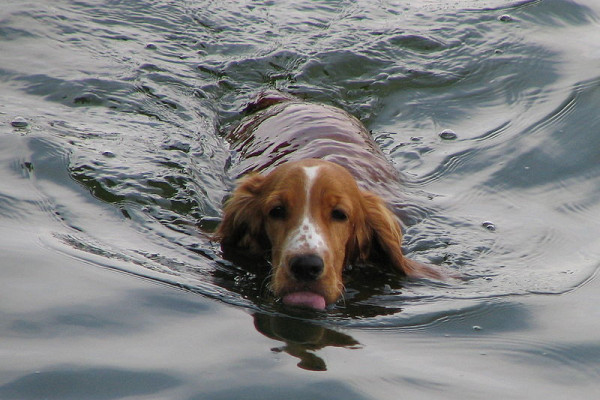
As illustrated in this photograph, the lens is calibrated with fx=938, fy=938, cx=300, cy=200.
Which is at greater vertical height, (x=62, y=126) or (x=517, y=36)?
(x=517, y=36)

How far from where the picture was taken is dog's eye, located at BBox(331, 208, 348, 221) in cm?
518

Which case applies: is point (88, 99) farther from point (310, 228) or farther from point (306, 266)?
point (306, 266)

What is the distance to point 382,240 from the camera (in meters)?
5.64

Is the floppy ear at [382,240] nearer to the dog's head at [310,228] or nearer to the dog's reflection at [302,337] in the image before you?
the dog's head at [310,228]

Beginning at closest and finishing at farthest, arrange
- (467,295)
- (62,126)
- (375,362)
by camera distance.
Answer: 1. (375,362)
2. (467,295)
3. (62,126)

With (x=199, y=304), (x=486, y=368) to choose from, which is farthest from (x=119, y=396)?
(x=486, y=368)

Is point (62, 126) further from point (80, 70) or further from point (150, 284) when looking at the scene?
point (150, 284)

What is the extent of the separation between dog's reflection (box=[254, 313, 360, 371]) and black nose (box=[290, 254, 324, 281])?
23 cm

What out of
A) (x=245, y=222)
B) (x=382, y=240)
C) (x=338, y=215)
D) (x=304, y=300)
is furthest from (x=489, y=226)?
(x=304, y=300)

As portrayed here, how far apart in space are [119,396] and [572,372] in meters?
1.98

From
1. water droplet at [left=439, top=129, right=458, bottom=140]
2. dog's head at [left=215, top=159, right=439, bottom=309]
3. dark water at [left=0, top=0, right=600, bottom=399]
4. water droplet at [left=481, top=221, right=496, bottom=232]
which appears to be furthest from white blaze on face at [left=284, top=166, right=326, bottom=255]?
water droplet at [left=439, top=129, right=458, bottom=140]

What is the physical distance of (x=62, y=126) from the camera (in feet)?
23.7

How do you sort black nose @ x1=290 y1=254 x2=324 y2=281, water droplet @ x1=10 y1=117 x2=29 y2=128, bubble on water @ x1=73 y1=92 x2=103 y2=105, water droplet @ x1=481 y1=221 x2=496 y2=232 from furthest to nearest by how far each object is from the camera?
bubble on water @ x1=73 y1=92 x2=103 y2=105 < water droplet @ x1=10 y1=117 x2=29 y2=128 < water droplet @ x1=481 y1=221 x2=496 y2=232 < black nose @ x1=290 y1=254 x2=324 y2=281

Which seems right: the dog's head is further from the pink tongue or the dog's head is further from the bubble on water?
the bubble on water
